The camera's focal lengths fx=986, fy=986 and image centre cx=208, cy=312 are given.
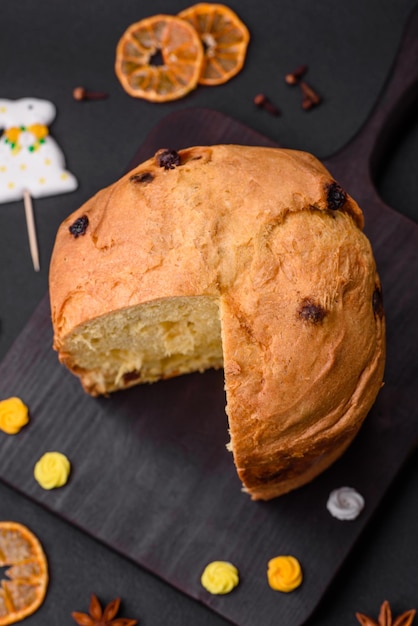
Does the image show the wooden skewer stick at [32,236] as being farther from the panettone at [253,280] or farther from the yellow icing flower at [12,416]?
the panettone at [253,280]

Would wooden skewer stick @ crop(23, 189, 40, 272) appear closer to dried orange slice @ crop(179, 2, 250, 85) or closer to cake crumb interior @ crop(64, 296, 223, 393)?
cake crumb interior @ crop(64, 296, 223, 393)

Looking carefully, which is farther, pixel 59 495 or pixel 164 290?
pixel 59 495

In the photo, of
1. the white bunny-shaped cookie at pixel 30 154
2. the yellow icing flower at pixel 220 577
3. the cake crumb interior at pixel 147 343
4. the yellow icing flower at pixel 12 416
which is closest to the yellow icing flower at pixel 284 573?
the yellow icing flower at pixel 220 577

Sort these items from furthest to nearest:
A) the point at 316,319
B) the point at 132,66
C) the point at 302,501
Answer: the point at 132,66 → the point at 302,501 → the point at 316,319

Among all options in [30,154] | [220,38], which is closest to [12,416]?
[30,154]

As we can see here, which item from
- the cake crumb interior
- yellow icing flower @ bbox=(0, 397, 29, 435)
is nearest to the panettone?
the cake crumb interior

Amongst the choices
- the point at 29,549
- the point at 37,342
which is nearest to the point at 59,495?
the point at 29,549

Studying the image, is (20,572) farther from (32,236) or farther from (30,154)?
(30,154)

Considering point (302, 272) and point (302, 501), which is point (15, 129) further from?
point (302, 501)
